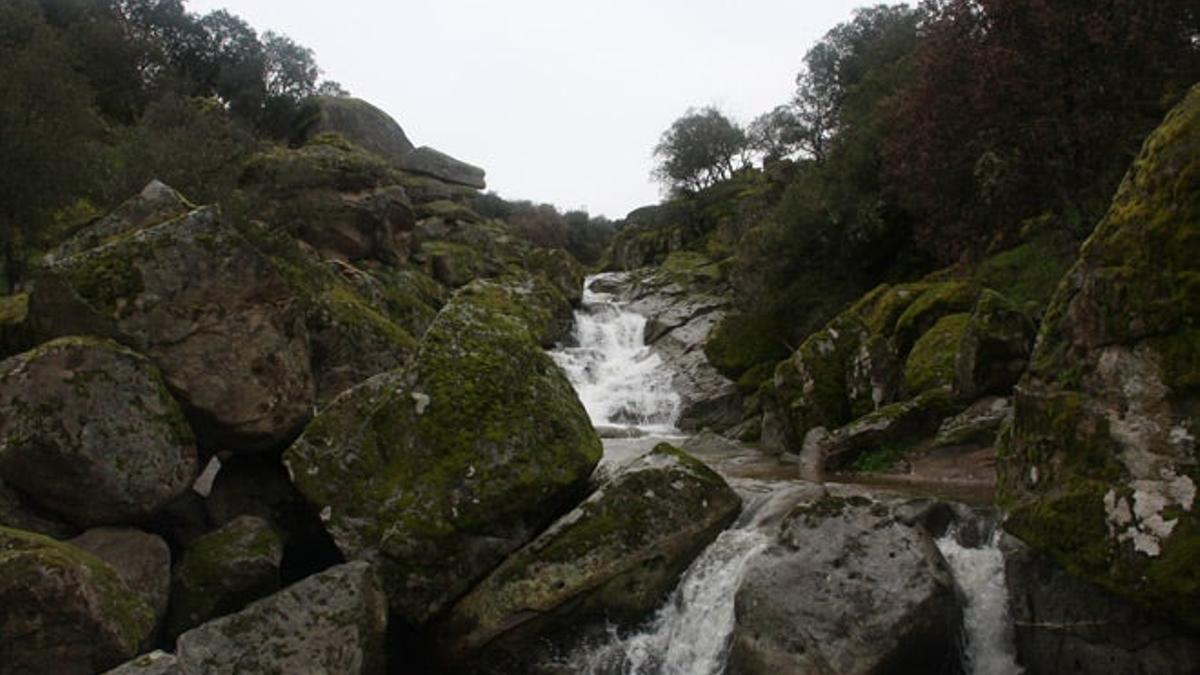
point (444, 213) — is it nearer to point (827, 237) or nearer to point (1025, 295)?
point (827, 237)

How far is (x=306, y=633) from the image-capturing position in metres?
8.71

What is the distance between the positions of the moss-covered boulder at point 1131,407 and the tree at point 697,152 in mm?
60690

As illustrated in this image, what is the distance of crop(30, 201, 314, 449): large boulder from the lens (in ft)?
34.7

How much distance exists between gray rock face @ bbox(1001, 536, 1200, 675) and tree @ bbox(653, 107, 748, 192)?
2424 inches

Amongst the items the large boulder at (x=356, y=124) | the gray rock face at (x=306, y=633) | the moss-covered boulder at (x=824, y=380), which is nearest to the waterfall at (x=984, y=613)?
the gray rock face at (x=306, y=633)

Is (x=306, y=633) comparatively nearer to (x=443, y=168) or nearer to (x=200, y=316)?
(x=200, y=316)

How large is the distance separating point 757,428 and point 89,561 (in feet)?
58.5

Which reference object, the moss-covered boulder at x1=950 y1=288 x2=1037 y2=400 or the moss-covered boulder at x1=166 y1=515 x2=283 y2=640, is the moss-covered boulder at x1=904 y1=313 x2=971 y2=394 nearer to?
the moss-covered boulder at x1=950 y1=288 x2=1037 y2=400

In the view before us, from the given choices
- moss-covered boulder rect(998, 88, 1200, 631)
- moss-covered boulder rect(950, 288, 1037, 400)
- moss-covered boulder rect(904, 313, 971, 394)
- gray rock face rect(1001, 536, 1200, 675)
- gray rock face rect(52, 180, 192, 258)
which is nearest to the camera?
moss-covered boulder rect(998, 88, 1200, 631)

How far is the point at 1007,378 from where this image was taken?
A: 14258 mm

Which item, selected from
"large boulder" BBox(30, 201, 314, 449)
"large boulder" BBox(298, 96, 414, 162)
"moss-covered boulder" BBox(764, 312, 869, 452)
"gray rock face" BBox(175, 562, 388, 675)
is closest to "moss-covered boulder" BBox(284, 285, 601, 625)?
"gray rock face" BBox(175, 562, 388, 675)

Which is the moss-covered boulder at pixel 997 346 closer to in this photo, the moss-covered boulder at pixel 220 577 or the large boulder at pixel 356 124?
the moss-covered boulder at pixel 220 577

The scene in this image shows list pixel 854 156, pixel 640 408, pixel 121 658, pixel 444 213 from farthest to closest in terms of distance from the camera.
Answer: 1. pixel 444 213
2. pixel 640 408
3. pixel 854 156
4. pixel 121 658

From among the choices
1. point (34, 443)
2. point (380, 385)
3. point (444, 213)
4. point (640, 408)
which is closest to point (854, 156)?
point (640, 408)
